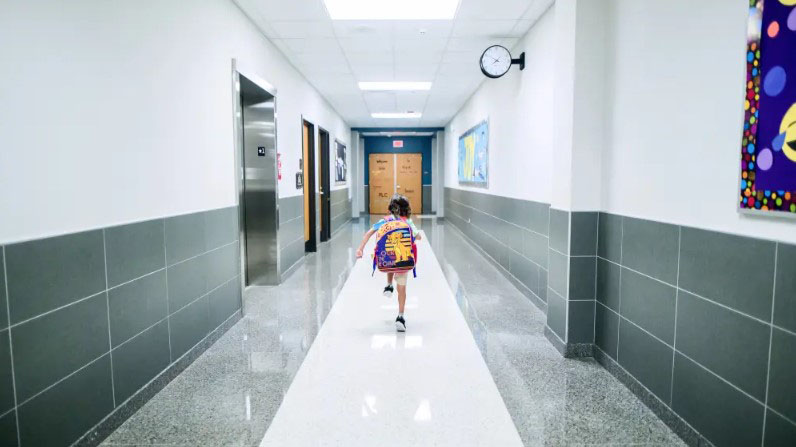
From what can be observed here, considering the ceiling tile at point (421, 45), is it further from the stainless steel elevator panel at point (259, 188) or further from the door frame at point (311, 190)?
the door frame at point (311, 190)

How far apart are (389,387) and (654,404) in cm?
152

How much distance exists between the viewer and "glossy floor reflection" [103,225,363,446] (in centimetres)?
260

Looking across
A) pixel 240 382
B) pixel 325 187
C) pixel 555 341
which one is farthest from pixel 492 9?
pixel 325 187

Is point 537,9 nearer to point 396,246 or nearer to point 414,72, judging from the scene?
point 396,246

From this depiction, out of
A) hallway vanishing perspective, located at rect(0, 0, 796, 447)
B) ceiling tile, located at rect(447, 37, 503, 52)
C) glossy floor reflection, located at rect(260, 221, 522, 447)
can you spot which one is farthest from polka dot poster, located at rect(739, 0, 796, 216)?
ceiling tile, located at rect(447, 37, 503, 52)

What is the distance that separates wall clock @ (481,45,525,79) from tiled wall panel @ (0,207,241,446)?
12.1 ft

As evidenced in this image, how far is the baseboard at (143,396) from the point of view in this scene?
2.50m

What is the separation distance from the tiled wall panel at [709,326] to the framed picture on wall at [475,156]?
16.2ft

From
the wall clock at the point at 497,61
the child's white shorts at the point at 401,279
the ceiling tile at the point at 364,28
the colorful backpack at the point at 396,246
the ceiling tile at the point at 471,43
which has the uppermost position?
the ceiling tile at the point at 471,43

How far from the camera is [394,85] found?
8.90m

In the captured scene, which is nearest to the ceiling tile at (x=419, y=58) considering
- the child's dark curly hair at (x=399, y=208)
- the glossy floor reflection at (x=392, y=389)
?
the child's dark curly hair at (x=399, y=208)

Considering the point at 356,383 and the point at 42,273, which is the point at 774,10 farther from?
the point at 42,273

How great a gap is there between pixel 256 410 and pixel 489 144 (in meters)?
6.05

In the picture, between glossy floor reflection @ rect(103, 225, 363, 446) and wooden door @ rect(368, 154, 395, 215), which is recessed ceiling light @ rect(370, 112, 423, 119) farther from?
glossy floor reflection @ rect(103, 225, 363, 446)
